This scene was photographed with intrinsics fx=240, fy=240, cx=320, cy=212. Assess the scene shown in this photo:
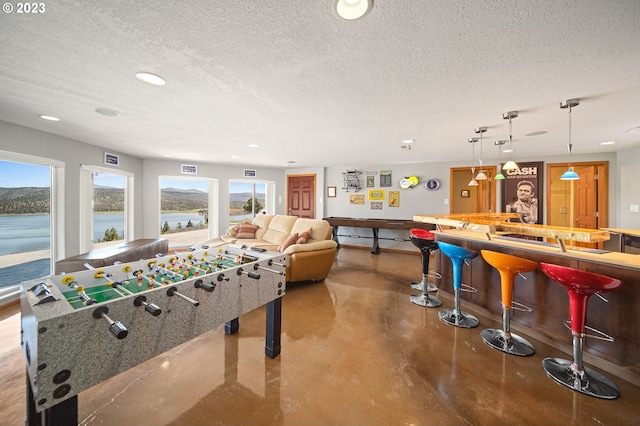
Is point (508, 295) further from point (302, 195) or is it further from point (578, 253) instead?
point (302, 195)

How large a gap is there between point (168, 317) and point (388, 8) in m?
2.04

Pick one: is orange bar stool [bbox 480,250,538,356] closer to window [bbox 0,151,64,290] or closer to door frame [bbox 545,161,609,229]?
door frame [bbox 545,161,609,229]

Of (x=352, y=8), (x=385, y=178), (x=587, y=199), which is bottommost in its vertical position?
(x=587, y=199)

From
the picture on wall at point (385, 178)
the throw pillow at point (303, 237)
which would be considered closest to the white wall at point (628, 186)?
the picture on wall at point (385, 178)

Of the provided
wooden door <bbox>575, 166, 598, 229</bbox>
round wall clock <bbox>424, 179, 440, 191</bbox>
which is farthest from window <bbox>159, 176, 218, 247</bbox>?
wooden door <bbox>575, 166, 598, 229</bbox>

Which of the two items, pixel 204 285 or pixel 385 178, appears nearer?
pixel 204 285

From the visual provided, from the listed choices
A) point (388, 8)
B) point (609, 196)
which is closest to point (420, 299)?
point (388, 8)

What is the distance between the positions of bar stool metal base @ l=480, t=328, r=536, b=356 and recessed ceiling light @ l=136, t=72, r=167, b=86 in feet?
12.3

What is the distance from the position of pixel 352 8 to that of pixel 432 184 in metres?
5.53

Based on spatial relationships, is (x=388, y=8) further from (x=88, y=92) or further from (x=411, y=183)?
(x=411, y=183)

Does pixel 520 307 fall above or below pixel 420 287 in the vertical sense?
above

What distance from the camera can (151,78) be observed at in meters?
1.94

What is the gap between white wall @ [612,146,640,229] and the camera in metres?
4.07

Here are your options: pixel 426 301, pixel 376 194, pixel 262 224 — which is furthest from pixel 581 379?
pixel 376 194
